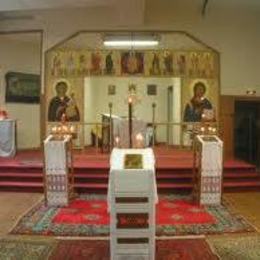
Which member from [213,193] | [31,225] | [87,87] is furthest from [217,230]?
[87,87]

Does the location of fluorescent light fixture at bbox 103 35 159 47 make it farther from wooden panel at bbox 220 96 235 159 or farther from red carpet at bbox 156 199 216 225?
red carpet at bbox 156 199 216 225

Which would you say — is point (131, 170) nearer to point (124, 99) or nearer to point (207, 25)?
point (124, 99)

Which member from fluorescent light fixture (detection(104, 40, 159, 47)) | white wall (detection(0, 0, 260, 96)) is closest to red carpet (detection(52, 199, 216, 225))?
fluorescent light fixture (detection(104, 40, 159, 47))

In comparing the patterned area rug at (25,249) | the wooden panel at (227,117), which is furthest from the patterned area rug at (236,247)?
the wooden panel at (227,117)

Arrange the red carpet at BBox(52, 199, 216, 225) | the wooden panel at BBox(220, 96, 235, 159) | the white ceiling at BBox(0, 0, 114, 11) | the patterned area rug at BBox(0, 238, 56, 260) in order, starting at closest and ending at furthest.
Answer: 1. the patterned area rug at BBox(0, 238, 56, 260)
2. the red carpet at BBox(52, 199, 216, 225)
3. the white ceiling at BBox(0, 0, 114, 11)
4. the wooden panel at BBox(220, 96, 235, 159)

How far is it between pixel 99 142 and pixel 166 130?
167cm

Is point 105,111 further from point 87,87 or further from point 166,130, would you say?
point 166,130

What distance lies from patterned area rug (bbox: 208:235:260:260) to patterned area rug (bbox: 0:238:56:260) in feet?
6.14

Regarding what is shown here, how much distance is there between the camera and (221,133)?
11438mm

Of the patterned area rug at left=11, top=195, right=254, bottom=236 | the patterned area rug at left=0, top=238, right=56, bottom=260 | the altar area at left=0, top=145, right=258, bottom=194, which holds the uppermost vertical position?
the altar area at left=0, top=145, right=258, bottom=194

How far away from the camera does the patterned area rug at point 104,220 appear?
5.95 m

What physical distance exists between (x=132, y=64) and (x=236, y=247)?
22.6 ft

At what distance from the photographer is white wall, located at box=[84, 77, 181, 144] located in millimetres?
11547

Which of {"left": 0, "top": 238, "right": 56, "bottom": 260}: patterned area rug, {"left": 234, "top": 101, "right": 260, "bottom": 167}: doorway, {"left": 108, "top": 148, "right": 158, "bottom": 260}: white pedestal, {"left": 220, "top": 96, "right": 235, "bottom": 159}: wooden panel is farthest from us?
{"left": 234, "top": 101, "right": 260, "bottom": 167}: doorway
